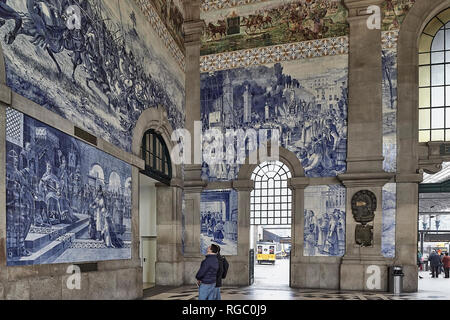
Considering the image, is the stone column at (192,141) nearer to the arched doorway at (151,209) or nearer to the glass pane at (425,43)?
the arched doorway at (151,209)

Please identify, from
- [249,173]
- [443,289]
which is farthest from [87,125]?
[443,289]

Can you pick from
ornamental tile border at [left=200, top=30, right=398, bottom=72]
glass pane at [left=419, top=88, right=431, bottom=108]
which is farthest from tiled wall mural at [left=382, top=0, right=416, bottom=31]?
glass pane at [left=419, top=88, right=431, bottom=108]

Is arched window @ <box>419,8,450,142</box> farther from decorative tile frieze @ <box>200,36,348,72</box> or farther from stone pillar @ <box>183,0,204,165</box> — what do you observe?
stone pillar @ <box>183,0,204,165</box>

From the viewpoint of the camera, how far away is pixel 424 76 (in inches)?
543

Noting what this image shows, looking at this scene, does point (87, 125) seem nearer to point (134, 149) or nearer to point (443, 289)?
point (134, 149)

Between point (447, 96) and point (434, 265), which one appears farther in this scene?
point (434, 265)

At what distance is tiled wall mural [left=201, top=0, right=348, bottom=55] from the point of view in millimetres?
13836

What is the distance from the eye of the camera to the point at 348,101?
13.4m

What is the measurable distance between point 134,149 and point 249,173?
5.22m

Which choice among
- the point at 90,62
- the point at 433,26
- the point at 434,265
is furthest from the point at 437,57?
the point at 90,62

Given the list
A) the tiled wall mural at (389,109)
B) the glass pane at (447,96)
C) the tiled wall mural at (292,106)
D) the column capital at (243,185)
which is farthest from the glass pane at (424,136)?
the column capital at (243,185)

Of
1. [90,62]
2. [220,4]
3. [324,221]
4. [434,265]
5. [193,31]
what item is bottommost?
[434,265]

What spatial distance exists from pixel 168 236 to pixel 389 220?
24.5ft

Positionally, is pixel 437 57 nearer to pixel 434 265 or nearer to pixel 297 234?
pixel 297 234
